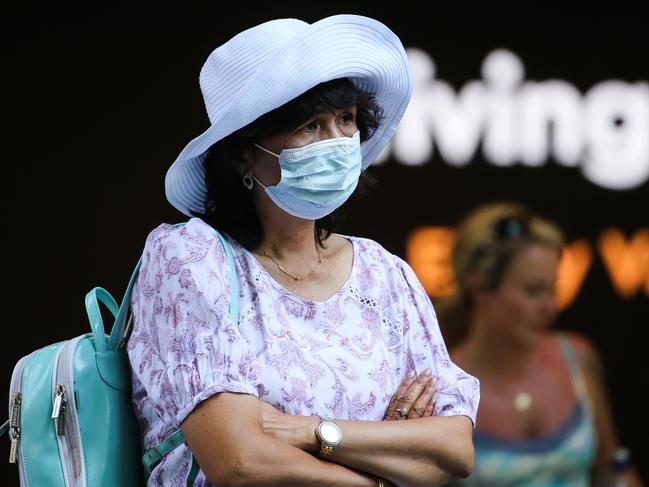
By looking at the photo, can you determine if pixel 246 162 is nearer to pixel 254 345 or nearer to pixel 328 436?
pixel 254 345

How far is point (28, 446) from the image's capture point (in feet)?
8.52

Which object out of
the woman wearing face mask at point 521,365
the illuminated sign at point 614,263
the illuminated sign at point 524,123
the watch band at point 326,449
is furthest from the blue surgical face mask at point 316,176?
the illuminated sign at point 614,263

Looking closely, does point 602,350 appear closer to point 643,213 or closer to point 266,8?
point 643,213

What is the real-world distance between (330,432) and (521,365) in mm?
2828

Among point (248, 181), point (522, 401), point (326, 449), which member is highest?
point (248, 181)

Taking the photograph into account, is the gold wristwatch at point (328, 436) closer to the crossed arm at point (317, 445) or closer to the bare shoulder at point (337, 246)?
the crossed arm at point (317, 445)

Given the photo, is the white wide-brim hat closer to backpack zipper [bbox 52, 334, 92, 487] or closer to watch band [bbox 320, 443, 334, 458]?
backpack zipper [bbox 52, 334, 92, 487]

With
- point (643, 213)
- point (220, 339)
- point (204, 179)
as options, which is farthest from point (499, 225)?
point (220, 339)

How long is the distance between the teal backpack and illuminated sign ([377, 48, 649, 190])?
3505 mm

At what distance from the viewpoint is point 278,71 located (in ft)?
8.61

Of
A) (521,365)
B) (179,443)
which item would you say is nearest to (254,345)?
(179,443)

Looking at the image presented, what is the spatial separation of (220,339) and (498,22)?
4.04 m

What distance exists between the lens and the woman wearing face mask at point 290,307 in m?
2.51

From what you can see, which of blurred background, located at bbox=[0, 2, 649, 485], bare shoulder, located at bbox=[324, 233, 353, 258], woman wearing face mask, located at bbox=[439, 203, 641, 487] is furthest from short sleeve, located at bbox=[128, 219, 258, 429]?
blurred background, located at bbox=[0, 2, 649, 485]
